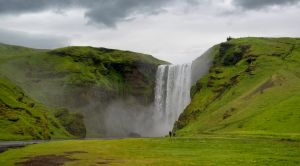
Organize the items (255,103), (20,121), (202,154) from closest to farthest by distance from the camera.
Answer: (202,154) → (255,103) → (20,121)

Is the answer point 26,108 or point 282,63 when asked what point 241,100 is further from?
point 26,108

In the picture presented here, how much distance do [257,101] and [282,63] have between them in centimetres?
4486

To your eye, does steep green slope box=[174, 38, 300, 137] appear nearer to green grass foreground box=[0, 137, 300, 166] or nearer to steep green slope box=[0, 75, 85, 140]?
green grass foreground box=[0, 137, 300, 166]

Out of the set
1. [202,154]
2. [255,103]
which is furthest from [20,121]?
[202,154]

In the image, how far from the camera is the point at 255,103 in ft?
477

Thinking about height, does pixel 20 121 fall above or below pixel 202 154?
above

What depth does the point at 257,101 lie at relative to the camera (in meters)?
147

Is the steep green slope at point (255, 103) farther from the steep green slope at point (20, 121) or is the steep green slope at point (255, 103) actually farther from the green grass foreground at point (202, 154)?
the steep green slope at point (20, 121)

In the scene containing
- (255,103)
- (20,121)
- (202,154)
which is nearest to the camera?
(202,154)

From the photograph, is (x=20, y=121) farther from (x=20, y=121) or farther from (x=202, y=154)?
(x=202, y=154)

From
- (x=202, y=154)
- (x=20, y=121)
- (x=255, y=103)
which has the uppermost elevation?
(x=255, y=103)

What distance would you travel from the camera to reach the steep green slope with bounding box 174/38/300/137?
117 m

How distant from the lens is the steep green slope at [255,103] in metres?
117

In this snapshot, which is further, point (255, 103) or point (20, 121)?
point (20, 121)
